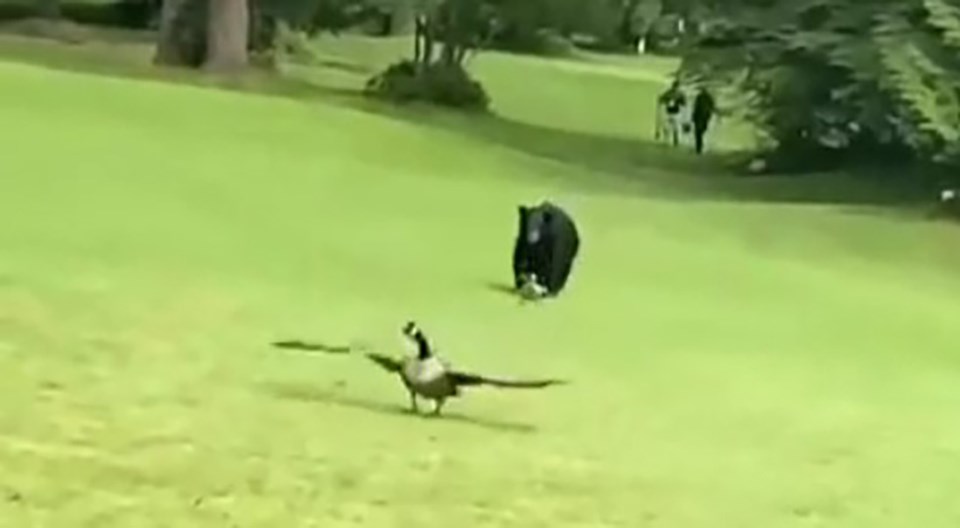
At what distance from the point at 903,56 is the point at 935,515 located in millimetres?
17628

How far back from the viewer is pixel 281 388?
10125mm

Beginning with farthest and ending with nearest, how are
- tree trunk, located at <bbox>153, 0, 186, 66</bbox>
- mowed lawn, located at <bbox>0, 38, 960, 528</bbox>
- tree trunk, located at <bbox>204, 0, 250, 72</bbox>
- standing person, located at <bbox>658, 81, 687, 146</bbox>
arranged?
standing person, located at <bbox>658, 81, 687, 146</bbox>
tree trunk, located at <bbox>153, 0, 186, 66</bbox>
tree trunk, located at <bbox>204, 0, 250, 72</bbox>
mowed lawn, located at <bbox>0, 38, 960, 528</bbox>

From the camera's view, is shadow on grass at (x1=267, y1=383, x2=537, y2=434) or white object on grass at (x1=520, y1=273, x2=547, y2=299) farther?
white object on grass at (x1=520, y1=273, x2=547, y2=299)

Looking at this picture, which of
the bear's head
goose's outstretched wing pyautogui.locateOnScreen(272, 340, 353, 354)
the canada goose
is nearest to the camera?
the canada goose

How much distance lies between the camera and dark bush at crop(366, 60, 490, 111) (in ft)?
119

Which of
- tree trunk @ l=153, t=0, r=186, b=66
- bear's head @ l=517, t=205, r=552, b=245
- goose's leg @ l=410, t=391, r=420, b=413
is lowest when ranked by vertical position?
tree trunk @ l=153, t=0, r=186, b=66

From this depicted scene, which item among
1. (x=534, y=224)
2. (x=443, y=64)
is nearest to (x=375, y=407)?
(x=534, y=224)

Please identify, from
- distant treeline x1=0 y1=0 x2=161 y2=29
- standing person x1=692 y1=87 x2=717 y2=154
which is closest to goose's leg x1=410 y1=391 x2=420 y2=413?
standing person x1=692 y1=87 x2=717 y2=154

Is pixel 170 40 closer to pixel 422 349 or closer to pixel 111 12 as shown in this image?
pixel 111 12

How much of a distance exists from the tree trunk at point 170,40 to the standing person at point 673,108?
734 centimetres

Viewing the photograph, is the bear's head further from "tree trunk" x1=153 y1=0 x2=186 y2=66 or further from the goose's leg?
"tree trunk" x1=153 y1=0 x2=186 y2=66

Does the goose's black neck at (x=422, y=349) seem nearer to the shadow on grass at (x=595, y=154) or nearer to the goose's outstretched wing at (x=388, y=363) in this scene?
the goose's outstretched wing at (x=388, y=363)

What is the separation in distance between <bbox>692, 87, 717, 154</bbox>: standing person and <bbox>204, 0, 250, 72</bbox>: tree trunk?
658cm

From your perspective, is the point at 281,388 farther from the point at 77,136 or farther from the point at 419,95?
the point at 419,95
